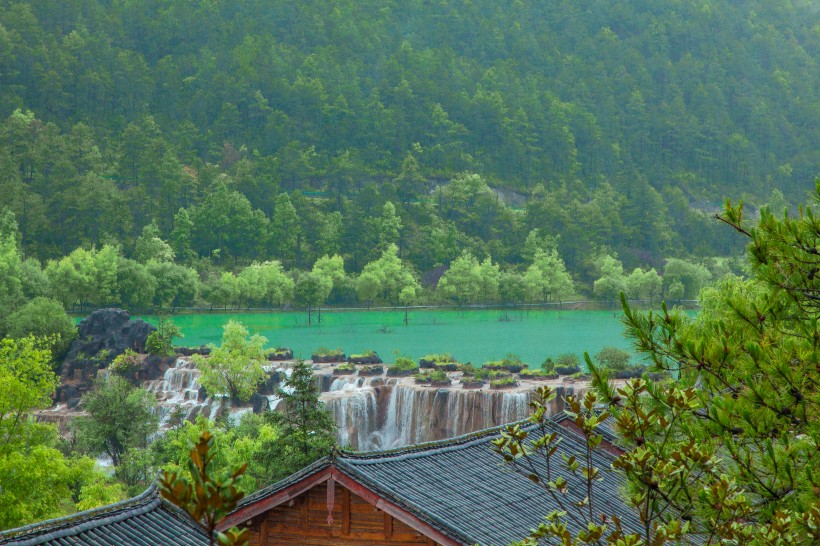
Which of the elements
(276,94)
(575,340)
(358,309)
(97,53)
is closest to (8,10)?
(97,53)

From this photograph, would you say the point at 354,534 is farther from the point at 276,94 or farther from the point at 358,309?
the point at 276,94

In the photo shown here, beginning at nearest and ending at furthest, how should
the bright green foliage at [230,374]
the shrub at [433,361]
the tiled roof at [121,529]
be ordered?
the tiled roof at [121,529], the bright green foliage at [230,374], the shrub at [433,361]

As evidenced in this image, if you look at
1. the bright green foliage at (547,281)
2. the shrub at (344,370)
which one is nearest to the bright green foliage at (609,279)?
the bright green foliage at (547,281)

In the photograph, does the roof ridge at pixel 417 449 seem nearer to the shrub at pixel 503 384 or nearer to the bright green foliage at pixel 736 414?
the bright green foliage at pixel 736 414

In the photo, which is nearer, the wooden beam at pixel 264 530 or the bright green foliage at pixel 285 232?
the wooden beam at pixel 264 530

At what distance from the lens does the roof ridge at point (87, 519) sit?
1066 cm

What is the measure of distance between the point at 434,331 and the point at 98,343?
25.2 m

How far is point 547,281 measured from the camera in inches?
3046

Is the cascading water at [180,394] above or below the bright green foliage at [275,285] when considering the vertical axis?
below

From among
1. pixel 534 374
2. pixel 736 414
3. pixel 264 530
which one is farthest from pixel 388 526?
pixel 534 374

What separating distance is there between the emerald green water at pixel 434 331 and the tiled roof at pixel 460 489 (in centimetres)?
4329

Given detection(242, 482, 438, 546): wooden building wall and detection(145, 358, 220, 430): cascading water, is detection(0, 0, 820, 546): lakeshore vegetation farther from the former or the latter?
detection(242, 482, 438, 546): wooden building wall

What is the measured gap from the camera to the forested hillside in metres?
86.9

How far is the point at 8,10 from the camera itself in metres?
109
